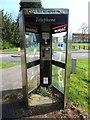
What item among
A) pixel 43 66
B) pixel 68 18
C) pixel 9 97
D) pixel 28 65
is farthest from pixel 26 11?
pixel 9 97

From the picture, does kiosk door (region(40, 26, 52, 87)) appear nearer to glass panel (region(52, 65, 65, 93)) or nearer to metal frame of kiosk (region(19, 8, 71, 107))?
metal frame of kiosk (region(19, 8, 71, 107))

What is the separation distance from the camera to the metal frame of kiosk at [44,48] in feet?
16.0

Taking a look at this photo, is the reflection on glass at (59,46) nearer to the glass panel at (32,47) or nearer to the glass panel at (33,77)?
the glass panel at (32,47)

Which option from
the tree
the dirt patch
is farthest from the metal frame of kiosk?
the tree

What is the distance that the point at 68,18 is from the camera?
485cm

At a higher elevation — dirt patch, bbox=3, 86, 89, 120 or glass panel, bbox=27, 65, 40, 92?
glass panel, bbox=27, 65, 40, 92

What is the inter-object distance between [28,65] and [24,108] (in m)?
0.93

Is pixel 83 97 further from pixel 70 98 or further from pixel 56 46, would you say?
pixel 56 46

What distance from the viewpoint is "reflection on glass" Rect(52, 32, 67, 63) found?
17.2 ft

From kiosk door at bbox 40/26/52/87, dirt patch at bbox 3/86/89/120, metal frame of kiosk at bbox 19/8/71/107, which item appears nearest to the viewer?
dirt patch at bbox 3/86/89/120

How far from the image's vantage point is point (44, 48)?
235 inches

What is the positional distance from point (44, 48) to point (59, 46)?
503mm

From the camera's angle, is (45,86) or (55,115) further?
(45,86)

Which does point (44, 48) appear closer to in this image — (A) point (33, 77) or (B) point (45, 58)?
(B) point (45, 58)
